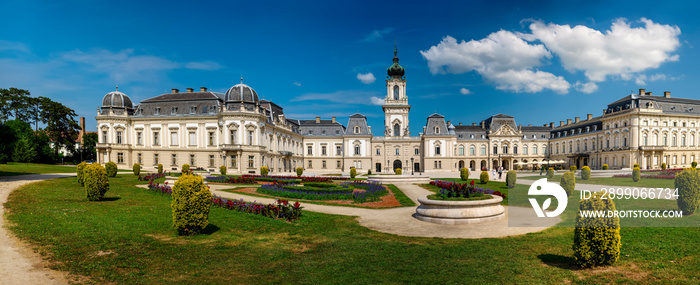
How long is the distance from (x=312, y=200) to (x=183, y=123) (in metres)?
39.4

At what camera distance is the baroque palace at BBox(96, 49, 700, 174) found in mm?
49312

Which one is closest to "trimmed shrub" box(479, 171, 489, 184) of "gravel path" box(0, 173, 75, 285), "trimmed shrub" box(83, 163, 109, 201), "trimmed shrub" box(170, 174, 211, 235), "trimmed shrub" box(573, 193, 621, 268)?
"trimmed shrub" box(573, 193, 621, 268)

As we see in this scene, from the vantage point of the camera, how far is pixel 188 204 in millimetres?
10125

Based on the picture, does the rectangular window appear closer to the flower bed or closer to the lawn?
the lawn

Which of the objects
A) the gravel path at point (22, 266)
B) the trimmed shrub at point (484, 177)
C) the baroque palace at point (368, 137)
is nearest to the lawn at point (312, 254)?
the gravel path at point (22, 266)

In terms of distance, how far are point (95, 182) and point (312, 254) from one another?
12.1 m

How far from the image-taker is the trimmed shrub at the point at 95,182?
15148mm

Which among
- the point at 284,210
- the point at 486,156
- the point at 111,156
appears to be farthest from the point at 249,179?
the point at 486,156

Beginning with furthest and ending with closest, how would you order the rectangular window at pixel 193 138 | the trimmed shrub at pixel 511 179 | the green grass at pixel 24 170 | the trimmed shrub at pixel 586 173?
the rectangular window at pixel 193 138
the trimmed shrub at pixel 586 173
the green grass at pixel 24 170
the trimmed shrub at pixel 511 179

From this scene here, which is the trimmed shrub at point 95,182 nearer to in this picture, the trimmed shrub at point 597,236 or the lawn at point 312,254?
the lawn at point 312,254

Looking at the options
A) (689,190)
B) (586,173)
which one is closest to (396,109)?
(586,173)

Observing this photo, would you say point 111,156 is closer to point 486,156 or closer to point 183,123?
point 183,123

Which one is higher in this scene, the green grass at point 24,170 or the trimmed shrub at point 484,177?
the green grass at point 24,170

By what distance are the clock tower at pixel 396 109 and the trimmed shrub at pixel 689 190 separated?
55.2 metres
